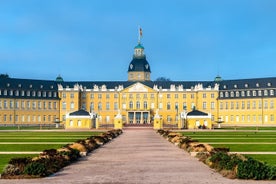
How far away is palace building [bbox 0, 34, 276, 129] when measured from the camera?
104562 millimetres

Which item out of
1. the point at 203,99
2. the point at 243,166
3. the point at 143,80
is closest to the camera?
the point at 243,166

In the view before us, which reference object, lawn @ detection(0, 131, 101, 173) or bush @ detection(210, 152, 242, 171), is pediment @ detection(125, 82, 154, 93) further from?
bush @ detection(210, 152, 242, 171)

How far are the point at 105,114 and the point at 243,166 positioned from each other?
327ft

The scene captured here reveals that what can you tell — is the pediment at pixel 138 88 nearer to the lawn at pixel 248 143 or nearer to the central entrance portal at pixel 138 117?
the central entrance portal at pixel 138 117

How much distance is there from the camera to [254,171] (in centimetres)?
1530

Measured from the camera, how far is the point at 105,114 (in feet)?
376

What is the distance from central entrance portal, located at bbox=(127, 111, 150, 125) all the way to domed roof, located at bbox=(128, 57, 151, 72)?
486 inches

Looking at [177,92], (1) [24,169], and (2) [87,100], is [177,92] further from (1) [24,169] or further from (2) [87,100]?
(1) [24,169]

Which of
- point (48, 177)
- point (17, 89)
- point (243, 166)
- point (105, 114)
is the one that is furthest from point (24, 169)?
point (105, 114)

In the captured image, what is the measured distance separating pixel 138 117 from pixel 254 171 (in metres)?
97.6

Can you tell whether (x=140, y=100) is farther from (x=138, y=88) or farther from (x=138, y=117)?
(x=138, y=117)

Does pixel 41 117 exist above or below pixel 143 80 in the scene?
below

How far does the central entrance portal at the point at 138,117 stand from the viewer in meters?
112

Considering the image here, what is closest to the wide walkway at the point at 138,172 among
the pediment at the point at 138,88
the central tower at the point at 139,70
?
the pediment at the point at 138,88
